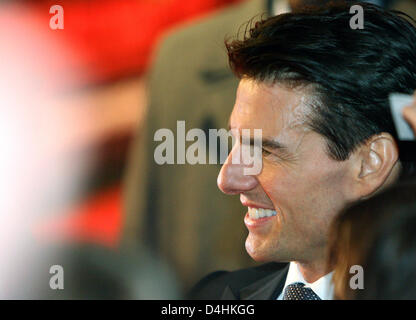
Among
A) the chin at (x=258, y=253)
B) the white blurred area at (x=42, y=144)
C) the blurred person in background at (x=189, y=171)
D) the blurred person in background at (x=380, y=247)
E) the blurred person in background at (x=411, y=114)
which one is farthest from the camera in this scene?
the white blurred area at (x=42, y=144)

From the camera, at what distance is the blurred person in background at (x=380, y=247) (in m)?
0.79

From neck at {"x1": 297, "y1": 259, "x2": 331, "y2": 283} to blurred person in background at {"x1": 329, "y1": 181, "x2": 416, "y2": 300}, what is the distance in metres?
0.06

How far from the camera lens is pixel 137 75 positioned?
1.62 metres

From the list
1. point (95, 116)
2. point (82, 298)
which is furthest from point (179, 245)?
point (95, 116)

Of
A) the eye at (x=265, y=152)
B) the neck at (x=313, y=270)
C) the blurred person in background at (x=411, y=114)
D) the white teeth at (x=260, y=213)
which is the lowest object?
the neck at (x=313, y=270)

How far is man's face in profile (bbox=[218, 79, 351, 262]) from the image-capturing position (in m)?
1.05

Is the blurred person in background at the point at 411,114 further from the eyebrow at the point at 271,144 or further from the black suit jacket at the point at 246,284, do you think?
the black suit jacket at the point at 246,284

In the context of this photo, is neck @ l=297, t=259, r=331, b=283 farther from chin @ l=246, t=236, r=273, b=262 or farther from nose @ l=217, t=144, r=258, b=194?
nose @ l=217, t=144, r=258, b=194

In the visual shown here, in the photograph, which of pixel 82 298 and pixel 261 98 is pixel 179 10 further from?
pixel 82 298

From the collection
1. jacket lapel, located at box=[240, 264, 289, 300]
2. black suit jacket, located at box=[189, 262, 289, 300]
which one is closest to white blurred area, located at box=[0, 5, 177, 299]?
black suit jacket, located at box=[189, 262, 289, 300]

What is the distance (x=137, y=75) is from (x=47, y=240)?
575mm

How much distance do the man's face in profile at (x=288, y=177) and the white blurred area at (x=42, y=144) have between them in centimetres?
63

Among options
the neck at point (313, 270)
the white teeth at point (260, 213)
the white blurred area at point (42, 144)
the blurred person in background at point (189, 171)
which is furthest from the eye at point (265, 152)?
the white blurred area at point (42, 144)

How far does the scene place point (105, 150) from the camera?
1650 mm
